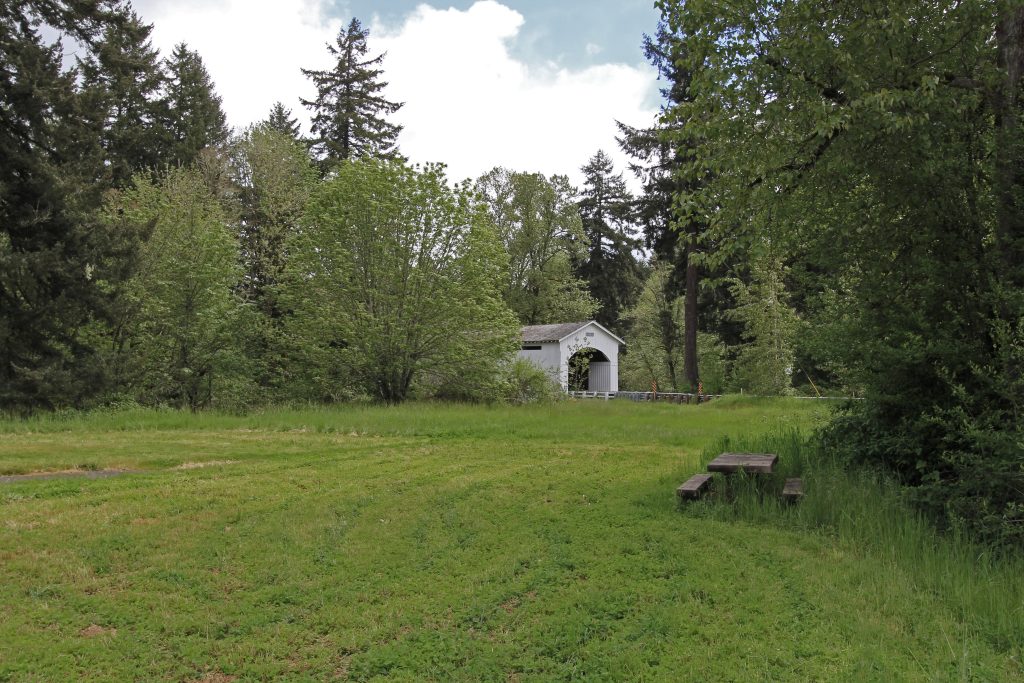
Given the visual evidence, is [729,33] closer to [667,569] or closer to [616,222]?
[667,569]

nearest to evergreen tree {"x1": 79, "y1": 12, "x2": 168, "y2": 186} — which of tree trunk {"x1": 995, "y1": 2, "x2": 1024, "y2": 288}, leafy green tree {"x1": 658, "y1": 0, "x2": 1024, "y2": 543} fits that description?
leafy green tree {"x1": 658, "y1": 0, "x2": 1024, "y2": 543}

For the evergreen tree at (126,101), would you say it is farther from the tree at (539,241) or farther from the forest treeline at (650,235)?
the tree at (539,241)

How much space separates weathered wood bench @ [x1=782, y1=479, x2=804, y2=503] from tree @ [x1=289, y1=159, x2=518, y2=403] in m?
13.9

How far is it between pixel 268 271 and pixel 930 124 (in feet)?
76.0

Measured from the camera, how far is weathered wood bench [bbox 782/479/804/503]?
652 cm

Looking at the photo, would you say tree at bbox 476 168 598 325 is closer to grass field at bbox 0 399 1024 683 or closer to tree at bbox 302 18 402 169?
tree at bbox 302 18 402 169

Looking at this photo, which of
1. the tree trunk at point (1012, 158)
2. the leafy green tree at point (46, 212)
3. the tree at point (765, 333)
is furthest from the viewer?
the tree at point (765, 333)

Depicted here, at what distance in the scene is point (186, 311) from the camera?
1978 centimetres

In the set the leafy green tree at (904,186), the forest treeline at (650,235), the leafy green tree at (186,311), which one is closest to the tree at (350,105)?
the forest treeline at (650,235)

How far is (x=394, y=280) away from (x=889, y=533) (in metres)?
16.1

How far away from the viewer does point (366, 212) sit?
19.6m

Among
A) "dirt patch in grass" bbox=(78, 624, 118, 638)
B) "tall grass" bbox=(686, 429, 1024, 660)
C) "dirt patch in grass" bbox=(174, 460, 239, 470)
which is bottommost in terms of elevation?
"dirt patch in grass" bbox=(78, 624, 118, 638)

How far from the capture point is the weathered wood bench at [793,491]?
6.52 metres

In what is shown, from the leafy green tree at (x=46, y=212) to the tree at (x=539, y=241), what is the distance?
3039 centimetres
